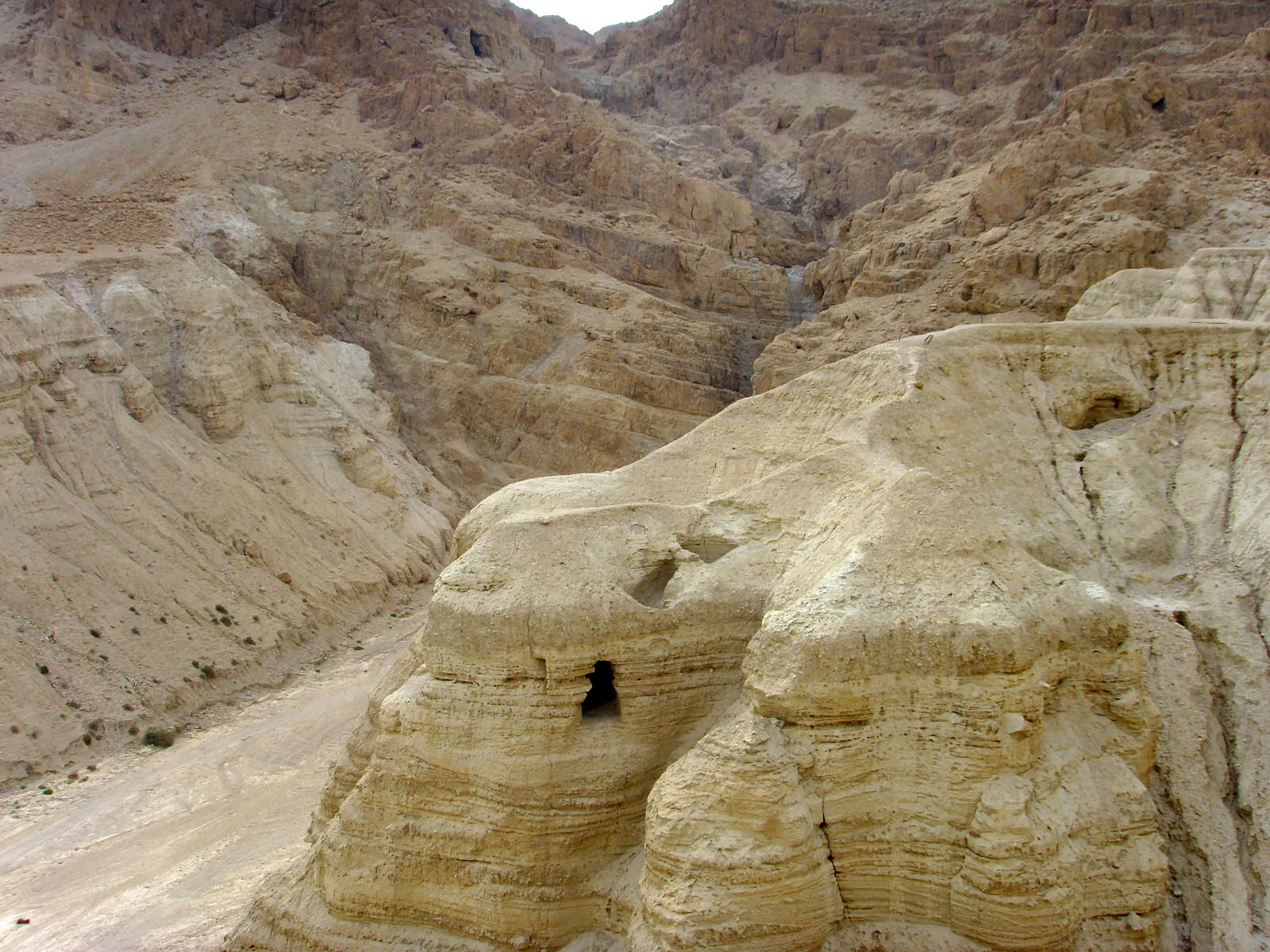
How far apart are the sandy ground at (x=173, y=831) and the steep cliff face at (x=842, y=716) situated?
13.0 ft

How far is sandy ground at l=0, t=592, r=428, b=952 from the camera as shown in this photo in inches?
587

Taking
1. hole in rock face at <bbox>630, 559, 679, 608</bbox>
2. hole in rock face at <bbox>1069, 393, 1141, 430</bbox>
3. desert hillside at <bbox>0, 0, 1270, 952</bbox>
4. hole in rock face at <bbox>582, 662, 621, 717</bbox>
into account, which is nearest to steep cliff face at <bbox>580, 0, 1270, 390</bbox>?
desert hillside at <bbox>0, 0, 1270, 952</bbox>

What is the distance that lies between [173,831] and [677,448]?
10.4 metres

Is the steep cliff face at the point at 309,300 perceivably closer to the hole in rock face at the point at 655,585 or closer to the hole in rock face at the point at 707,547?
the hole in rock face at the point at 655,585

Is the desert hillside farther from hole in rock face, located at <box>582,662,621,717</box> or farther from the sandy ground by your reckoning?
the sandy ground

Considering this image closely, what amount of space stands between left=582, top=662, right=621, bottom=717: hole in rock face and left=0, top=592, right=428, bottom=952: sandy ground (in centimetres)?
616

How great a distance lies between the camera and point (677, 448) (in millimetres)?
14219

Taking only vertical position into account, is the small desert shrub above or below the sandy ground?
above

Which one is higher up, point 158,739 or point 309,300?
point 309,300

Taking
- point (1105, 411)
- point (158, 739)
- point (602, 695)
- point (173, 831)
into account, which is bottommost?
point (173, 831)

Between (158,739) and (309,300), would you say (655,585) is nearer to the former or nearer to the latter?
(158,739)

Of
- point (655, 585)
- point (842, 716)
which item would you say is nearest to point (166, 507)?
point (655, 585)

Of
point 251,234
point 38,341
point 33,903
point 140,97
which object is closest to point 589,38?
point 140,97

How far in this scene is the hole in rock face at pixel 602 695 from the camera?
1095cm
